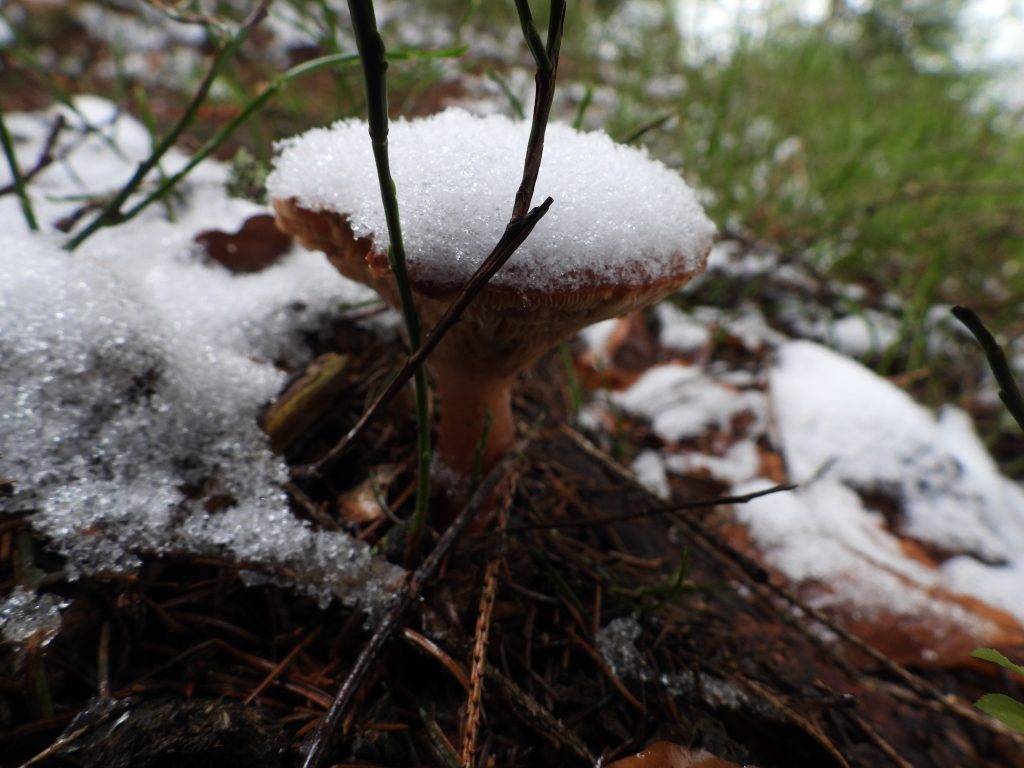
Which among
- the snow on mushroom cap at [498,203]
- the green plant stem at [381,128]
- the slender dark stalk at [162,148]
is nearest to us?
the green plant stem at [381,128]

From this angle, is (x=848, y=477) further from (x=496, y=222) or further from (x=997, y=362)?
(x=496, y=222)

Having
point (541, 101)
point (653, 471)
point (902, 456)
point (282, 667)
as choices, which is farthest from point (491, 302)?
point (902, 456)

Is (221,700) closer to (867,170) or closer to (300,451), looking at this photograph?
(300,451)

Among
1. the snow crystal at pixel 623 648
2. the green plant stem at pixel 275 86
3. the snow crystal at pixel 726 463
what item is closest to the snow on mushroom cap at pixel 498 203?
the green plant stem at pixel 275 86

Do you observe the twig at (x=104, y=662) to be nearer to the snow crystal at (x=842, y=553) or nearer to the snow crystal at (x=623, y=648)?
the snow crystal at (x=623, y=648)

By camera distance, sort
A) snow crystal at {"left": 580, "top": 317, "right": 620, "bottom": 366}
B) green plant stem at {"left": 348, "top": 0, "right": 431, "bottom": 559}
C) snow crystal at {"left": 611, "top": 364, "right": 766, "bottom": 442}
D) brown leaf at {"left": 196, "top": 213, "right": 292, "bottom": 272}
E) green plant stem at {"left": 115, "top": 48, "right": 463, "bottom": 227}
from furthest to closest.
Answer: snow crystal at {"left": 580, "top": 317, "right": 620, "bottom": 366} < snow crystal at {"left": 611, "top": 364, "right": 766, "bottom": 442} < brown leaf at {"left": 196, "top": 213, "right": 292, "bottom": 272} < green plant stem at {"left": 115, "top": 48, "right": 463, "bottom": 227} < green plant stem at {"left": 348, "top": 0, "right": 431, "bottom": 559}

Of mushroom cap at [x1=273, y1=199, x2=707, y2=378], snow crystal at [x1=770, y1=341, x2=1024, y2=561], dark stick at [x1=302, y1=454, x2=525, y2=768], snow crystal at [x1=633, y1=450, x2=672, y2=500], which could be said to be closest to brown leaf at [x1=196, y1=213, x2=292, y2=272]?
mushroom cap at [x1=273, y1=199, x2=707, y2=378]

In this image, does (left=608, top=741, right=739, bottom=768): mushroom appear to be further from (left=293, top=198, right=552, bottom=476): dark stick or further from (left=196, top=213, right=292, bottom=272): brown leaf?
(left=196, top=213, right=292, bottom=272): brown leaf
